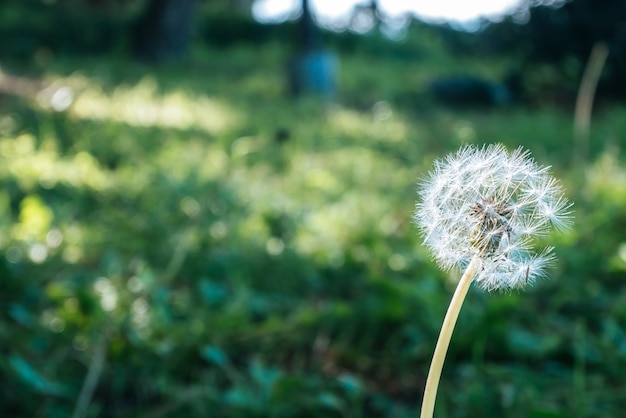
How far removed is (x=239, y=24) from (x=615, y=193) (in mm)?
14342

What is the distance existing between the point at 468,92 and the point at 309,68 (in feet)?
8.19

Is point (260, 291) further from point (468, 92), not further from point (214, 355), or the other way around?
point (468, 92)

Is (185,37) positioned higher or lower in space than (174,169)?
higher

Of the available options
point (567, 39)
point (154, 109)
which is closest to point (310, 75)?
point (154, 109)

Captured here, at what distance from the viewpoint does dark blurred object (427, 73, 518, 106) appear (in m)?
10.4

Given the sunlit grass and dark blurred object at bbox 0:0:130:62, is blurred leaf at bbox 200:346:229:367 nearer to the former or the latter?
the sunlit grass

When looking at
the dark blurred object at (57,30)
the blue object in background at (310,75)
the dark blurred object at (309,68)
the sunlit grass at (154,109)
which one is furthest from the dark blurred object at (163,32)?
the sunlit grass at (154,109)

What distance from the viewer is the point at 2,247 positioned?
8.37 ft

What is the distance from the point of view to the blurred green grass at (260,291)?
194 centimetres

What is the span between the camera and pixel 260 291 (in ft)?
8.94

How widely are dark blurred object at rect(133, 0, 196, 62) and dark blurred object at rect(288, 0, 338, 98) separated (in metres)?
4.10

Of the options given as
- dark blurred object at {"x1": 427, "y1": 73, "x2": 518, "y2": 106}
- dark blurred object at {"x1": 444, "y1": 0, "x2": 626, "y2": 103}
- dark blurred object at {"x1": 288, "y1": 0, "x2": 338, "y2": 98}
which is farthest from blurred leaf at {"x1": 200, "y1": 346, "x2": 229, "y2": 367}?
dark blurred object at {"x1": 444, "y1": 0, "x2": 626, "y2": 103}

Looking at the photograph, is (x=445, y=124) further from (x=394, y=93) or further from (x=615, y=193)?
(x=615, y=193)

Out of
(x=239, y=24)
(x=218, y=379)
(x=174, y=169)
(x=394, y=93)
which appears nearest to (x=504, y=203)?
(x=218, y=379)
